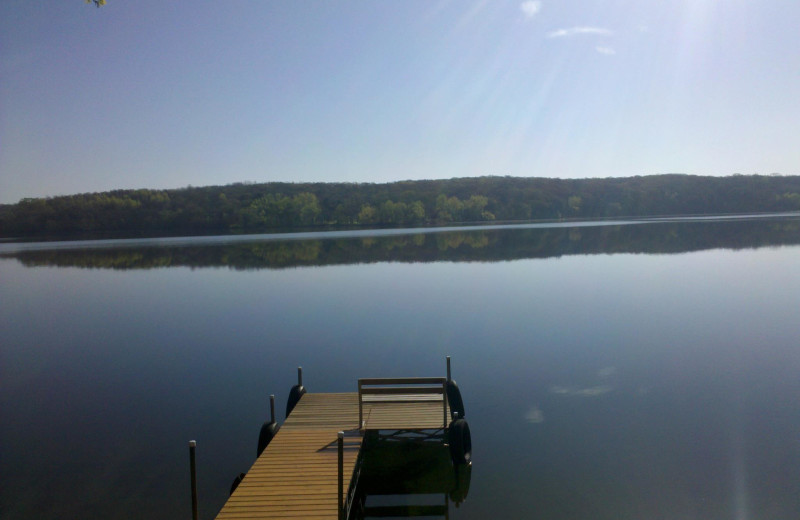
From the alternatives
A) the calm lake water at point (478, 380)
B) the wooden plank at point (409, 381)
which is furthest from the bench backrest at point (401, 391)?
the calm lake water at point (478, 380)

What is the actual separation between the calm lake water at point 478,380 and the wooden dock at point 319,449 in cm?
84

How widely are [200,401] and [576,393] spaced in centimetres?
690

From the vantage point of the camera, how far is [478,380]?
1077 cm

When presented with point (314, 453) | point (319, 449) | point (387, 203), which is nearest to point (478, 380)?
point (319, 449)

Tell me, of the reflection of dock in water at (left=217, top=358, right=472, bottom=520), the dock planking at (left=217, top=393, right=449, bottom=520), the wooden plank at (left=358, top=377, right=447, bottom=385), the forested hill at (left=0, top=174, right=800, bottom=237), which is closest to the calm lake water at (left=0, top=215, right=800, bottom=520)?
the reflection of dock in water at (left=217, top=358, right=472, bottom=520)

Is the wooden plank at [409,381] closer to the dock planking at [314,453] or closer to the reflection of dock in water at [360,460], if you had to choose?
the reflection of dock in water at [360,460]

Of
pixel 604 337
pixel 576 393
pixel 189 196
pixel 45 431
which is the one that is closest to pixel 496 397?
pixel 576 393

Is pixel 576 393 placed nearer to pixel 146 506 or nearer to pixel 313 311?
pixel 146 506

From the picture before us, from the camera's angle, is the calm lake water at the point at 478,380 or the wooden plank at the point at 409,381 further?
the wooden plank at the point at 409,381

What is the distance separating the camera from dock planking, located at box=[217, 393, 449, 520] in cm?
536

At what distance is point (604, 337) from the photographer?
45.2 ft

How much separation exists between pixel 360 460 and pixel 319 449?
57 cm

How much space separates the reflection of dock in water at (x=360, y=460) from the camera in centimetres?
552

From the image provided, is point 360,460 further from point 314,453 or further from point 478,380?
point 478,380
